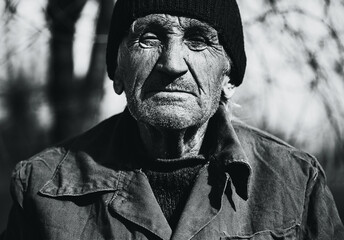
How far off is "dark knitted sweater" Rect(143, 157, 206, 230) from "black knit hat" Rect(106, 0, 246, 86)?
62 centimetres

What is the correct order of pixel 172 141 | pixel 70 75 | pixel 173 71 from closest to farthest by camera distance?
pixel 173 71 → pixel 172 141 → pixel 70 75

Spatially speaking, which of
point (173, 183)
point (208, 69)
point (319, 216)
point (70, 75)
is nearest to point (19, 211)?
point (173, 183)

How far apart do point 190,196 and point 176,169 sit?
198mm

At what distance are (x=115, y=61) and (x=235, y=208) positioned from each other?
1128 millimetres

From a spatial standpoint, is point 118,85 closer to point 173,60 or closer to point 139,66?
point 139,66

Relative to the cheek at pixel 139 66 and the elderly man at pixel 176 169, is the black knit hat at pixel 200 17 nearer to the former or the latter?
the elderly man at pixel 176 169

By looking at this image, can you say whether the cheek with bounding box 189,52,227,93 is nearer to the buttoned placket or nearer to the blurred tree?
the buttoned placket

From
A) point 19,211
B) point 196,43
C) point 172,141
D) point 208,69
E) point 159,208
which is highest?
point 196,43

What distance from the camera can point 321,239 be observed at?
3.13 m

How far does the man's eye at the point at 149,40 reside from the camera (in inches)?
124

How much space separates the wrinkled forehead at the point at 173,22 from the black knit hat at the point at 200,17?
2 cm

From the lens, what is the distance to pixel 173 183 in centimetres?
315

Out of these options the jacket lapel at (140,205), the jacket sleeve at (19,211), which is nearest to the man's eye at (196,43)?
the jacket lapel at (140,205)

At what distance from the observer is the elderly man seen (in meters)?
3.04
